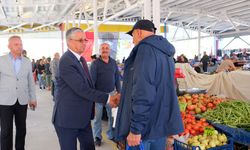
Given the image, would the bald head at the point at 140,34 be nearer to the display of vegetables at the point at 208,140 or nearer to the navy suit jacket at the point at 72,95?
the navy suit jacket at the point at 72,95

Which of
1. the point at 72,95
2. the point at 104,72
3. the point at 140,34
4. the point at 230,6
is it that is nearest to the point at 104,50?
the point at 104,72

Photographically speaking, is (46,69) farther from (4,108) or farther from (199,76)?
(4,108)

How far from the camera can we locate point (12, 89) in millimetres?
3285

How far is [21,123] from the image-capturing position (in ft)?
11.4

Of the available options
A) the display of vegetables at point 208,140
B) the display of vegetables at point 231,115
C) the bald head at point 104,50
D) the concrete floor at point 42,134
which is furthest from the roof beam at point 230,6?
the display of vegetables at point 208,140

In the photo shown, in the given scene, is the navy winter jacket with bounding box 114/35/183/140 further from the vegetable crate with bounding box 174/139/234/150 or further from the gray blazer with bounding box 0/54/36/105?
the gray blazer with bounding box 0/54/36/105

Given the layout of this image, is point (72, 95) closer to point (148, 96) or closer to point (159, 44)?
point (148, 96)

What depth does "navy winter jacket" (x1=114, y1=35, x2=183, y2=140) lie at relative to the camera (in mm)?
1927

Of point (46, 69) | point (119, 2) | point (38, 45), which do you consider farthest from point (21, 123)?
point (38, 45)

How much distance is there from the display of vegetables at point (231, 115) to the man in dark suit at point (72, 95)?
184 cm

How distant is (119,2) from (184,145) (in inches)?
501

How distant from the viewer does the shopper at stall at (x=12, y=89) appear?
3.25 m

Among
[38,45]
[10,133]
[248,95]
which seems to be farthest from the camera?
[38,45]

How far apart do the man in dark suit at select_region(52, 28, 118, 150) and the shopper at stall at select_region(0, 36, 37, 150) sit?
3.58 ft
